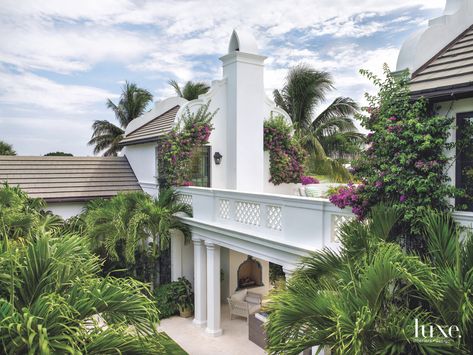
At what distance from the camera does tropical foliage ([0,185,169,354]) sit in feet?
10.8

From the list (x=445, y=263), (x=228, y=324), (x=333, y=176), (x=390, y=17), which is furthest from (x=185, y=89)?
(x=445, y=263)

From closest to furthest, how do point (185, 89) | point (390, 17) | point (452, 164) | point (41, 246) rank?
point (41, 246) → point (452, 164) → point (390, 17) → point (185, 89)

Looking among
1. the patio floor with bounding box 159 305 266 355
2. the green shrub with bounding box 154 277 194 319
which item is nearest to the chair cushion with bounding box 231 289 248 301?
the patio floor with bounding box 159 305 266 355

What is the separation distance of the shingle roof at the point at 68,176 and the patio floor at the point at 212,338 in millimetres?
6779

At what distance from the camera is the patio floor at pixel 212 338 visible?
1083 cm

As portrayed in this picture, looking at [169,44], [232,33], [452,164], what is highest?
[169,44]

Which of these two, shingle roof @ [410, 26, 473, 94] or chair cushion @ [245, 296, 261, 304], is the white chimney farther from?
shingle roof @ [410, 26, 473, 94]

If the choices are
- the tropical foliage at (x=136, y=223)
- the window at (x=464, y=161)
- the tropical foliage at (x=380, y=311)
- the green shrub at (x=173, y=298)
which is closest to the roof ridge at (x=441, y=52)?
the window at (x=464, y=161)

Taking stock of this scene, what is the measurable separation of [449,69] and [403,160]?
2296 millimetres

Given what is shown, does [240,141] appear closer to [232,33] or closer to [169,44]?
[232,33]

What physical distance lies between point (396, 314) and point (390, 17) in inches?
467

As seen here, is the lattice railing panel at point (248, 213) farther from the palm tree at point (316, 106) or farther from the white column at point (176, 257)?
the palm tree at point (316, 106)

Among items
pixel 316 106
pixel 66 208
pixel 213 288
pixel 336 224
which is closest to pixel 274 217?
pixel 336 224

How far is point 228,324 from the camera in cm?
1281
